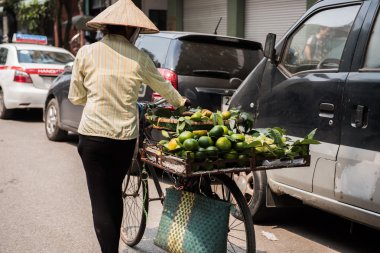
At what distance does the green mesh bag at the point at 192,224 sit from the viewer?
3.48 metres

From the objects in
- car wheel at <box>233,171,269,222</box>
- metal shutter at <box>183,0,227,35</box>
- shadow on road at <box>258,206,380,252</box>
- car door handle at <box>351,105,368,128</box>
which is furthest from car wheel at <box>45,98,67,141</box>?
metal shutter at <box>183,0,227,35</box>

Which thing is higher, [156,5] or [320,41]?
[156,5]

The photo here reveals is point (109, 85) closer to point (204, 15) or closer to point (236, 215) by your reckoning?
point (236, 215)

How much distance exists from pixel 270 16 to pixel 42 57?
17.5 ft

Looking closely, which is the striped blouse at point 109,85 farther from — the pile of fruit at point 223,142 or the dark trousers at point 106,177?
the pile of fruit at point 223,142

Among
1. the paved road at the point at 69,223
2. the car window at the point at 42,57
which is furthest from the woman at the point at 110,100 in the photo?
the car window at the point at 42,57

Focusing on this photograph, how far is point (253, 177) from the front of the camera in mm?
5156

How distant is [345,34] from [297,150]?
1307 millimetres

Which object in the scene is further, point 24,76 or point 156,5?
point 156,5

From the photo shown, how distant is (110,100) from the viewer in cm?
351

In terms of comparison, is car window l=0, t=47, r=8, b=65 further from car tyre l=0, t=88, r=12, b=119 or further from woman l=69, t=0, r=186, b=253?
woman l=69, t=0, r=186, b=253

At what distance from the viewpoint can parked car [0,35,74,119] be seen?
1116cm

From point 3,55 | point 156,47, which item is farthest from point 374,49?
point 3,55

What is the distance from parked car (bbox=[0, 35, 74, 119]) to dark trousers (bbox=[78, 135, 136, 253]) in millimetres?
7918
